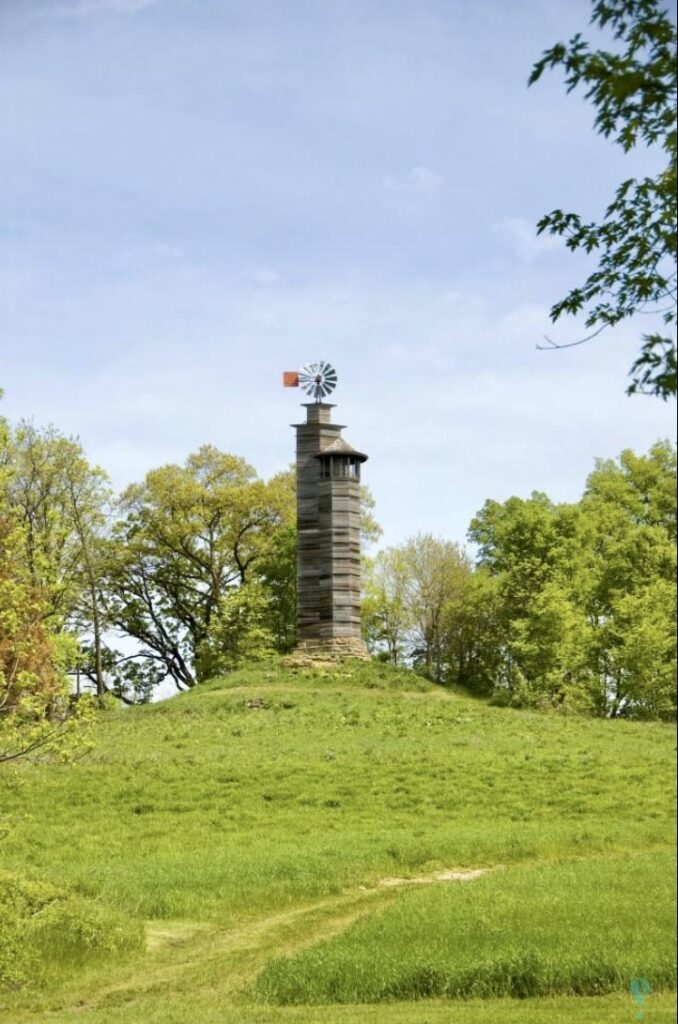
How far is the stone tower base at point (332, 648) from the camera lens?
5616cm

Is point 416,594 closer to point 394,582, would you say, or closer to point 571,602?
point 394,582

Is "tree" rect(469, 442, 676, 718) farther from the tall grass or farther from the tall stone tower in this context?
the tall stone tower

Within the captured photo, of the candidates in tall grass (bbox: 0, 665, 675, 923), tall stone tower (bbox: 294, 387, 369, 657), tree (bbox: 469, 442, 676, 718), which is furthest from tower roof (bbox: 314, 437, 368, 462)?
tall grass (bbox: 0, 665, 675, 923)

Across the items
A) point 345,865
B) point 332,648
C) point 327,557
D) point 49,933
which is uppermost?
point 327,557

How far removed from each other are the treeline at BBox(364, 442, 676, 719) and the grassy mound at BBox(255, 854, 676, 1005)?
22.4 metres

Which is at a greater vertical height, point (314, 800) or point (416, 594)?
point (416, 594)

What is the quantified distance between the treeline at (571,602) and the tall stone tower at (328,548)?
599 centimetres

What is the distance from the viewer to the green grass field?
16.7 metres

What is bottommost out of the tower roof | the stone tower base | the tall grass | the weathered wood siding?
the tall grass

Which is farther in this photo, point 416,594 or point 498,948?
point 416,594

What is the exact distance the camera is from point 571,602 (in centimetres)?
5284

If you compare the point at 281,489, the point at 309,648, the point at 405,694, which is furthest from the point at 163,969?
the point at 281,489

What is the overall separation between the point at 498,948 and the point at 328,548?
131 feet

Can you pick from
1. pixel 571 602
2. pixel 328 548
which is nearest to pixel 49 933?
pixel 571 602
